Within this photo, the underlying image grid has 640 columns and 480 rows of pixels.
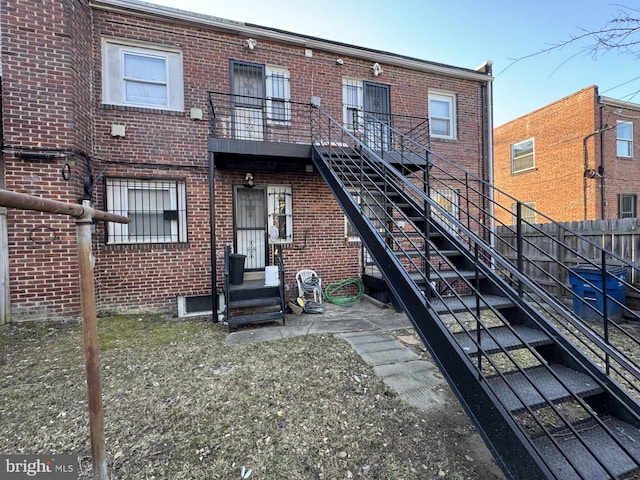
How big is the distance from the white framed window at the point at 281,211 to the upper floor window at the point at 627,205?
13.2 m

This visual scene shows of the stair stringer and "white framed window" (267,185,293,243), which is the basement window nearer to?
"white framed window" (267,185,293,243)

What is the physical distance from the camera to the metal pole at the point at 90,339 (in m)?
1.52

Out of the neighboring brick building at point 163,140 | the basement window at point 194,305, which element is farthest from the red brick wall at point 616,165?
the basement window at point 194,305

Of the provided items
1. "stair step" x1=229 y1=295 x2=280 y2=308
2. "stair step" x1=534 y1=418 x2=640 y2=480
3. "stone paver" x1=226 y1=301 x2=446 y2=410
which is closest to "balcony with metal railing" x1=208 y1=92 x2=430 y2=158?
"stair step" x1=229 y1=295 x2=280 y2=308

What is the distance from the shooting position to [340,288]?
23.9ft

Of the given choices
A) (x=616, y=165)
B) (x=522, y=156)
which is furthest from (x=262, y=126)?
(x=616, y=165)

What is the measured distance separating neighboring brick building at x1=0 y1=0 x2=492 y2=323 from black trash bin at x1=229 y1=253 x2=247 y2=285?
1.18 ft

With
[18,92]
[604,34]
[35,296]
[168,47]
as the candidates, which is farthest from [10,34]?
[604,34]

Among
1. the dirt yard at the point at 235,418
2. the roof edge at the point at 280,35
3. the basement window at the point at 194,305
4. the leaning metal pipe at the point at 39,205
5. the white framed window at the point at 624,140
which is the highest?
the roof edge at the point at 280,35

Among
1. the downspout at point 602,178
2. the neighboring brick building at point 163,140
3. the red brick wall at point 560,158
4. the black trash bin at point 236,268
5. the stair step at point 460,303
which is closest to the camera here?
the stair step at point 460,303

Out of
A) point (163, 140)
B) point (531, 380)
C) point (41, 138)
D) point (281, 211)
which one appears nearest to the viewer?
point (531, 380)

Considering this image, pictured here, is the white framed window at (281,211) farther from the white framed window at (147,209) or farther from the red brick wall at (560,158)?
the red brick wall at (560,158)

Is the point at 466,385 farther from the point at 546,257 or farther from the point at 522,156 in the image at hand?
the point at 522,156

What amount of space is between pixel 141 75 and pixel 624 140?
1683 cm
